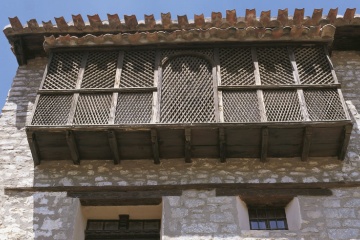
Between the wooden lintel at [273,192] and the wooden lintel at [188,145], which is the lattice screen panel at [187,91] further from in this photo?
the wooden lintel at [273,192]

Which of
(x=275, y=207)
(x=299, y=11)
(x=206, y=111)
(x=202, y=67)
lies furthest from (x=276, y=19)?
(x=275, y=207)

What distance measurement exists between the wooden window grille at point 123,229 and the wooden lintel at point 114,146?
822mm

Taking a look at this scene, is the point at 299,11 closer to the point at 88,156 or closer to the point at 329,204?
the point at 329,204

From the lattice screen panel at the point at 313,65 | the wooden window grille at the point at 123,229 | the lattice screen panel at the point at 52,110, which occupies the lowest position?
the wooden window grille at the point at 123,229

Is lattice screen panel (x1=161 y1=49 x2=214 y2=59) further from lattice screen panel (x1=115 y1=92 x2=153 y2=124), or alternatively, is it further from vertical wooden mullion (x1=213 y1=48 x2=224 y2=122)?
lattice screen panel (x1=115 y1=92 x2=153 y2=124)

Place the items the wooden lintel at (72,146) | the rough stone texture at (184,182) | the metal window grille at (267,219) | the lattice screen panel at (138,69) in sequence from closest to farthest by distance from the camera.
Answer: the rough stone texture at (184,182) < the metal window grille at (267,219) < the wooden lintel at (72,146) < the lattice screen panel at (138,69)

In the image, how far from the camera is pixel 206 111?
8.16 metres

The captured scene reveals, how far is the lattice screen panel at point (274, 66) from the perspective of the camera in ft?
28.4

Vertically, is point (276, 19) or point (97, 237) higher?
point (276, 19)

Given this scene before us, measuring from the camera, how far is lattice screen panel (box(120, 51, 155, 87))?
8734 millimetres

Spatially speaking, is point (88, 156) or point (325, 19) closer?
point (88, 156)

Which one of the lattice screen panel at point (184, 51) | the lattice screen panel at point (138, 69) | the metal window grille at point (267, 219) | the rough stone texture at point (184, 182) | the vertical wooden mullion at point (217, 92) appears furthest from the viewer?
the lattice screen panel at point (184, 51)

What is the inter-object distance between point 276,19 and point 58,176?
4.46 metres

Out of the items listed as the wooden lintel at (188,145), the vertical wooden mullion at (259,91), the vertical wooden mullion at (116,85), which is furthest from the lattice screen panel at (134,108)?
the vertical wooden mullion at (259,91)
